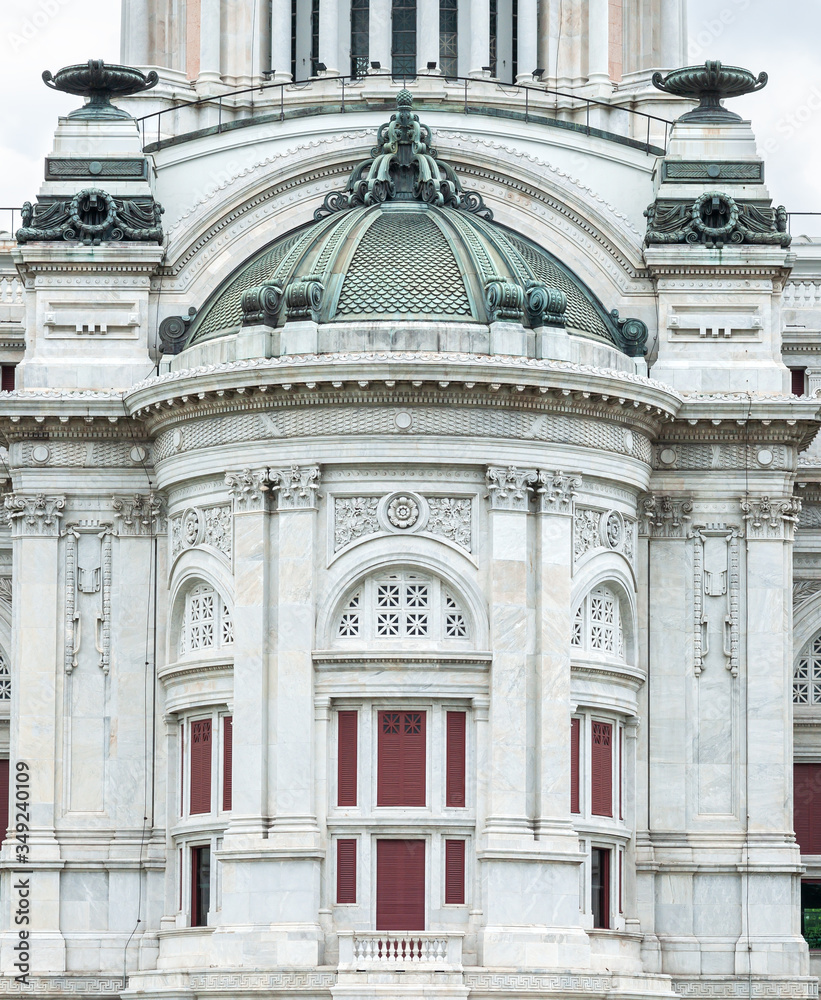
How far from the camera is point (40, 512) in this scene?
49500mm

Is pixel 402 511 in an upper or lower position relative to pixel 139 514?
lower

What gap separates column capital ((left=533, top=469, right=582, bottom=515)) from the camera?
1848 inches

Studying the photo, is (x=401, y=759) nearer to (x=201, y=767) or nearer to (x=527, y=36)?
(x=201, y=767)

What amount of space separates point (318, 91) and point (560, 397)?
12663mm

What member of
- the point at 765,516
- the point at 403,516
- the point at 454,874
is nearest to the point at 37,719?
the point at 403,516

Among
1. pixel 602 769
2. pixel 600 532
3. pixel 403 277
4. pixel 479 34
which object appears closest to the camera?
pixel 403 277

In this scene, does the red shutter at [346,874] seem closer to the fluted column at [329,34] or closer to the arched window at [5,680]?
the arched window at [5,680]

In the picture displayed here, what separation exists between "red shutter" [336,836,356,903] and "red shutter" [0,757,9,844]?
26.6ft

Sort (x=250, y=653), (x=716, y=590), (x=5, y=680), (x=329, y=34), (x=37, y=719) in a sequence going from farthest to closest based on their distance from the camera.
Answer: (x=329, y=34), (x=5, y=680), (x=716, y=590), (x=37, y=719), (x=250, y=653)

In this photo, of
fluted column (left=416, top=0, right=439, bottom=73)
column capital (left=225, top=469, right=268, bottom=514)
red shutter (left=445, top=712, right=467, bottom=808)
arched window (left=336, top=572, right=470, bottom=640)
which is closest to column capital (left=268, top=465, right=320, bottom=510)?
column capital (left=225, top=469, right=268, bottom=514)

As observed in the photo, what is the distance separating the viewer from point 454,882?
4597 centimetres

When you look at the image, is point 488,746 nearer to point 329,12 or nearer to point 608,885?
point 608,885

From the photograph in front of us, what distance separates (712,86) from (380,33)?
935 cm

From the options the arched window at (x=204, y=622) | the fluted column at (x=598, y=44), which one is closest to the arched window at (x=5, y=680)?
the arched window at (x=204, y=622)
